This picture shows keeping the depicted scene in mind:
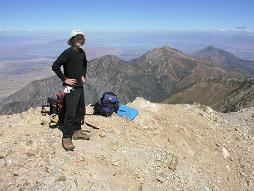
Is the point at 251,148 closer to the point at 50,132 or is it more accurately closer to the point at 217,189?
the point at 217,189

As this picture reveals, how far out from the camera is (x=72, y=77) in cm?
1268

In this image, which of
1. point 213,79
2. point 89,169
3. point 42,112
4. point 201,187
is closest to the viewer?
point 89,169

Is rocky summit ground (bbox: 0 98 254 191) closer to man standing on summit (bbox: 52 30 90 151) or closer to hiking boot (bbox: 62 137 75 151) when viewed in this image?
hiking boot (bbox: 62 137 75 151)

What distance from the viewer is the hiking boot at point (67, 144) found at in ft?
40.8

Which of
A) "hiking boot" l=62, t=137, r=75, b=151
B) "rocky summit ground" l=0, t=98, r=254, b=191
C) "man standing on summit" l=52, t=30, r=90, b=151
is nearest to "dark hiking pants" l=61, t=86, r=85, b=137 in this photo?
"man standing on summit" l=52, t=30, r=90, b=151

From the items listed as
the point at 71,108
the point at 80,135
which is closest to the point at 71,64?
the point at 71,108

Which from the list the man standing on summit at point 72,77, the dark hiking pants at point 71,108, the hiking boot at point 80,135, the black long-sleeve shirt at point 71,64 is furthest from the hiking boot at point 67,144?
the black long-sleeve shirt at point 71,64

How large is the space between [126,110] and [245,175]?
22.3ft

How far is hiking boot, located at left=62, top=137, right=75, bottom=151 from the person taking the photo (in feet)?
40.8

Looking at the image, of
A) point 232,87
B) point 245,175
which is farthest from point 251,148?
point 232,87

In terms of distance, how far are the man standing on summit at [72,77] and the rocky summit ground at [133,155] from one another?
0.59 meters

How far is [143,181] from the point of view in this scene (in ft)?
41.7

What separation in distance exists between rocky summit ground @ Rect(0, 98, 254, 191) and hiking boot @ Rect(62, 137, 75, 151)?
8.8 inches

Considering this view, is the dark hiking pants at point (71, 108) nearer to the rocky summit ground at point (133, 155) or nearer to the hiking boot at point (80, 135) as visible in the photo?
the hiking boot at point (80, 135)
